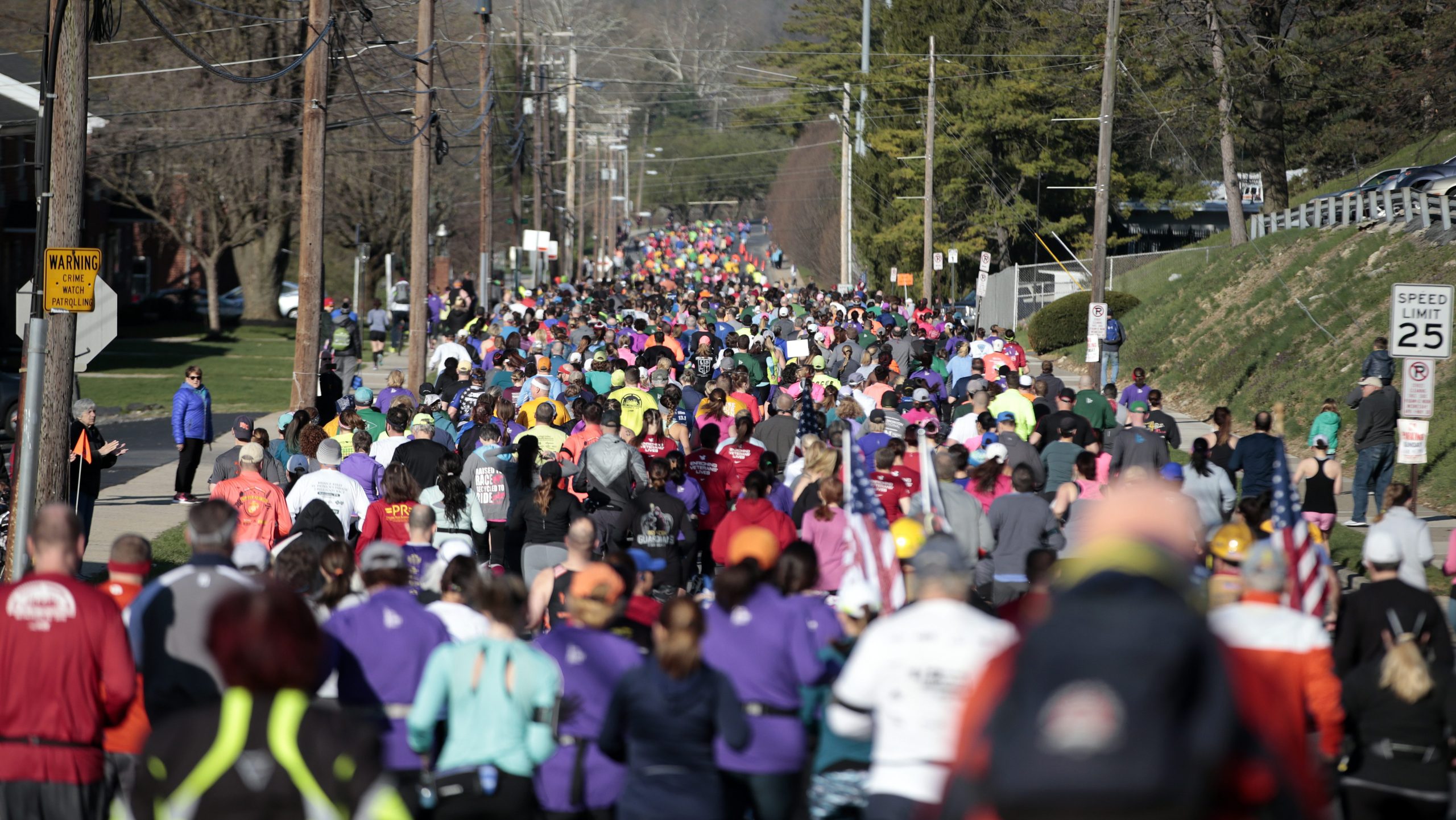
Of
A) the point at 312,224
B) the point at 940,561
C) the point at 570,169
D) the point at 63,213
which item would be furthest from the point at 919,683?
the point at 570,169

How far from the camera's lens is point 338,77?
1884 inches

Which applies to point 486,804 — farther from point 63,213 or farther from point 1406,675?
point 63,213

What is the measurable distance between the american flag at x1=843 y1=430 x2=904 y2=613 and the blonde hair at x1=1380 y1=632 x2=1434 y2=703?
2246mm

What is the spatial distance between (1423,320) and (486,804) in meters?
11.3

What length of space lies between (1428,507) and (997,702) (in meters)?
18.6

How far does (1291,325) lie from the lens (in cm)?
3091

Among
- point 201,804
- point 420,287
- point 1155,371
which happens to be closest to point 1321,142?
point 1155,371

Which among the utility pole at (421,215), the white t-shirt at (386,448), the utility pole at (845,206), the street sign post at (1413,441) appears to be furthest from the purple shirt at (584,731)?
the utility pole at (845,206)

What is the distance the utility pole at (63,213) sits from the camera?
41.7 ft

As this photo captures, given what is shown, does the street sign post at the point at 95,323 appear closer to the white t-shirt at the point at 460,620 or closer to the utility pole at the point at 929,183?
the white t-shirt at the point at 460,620

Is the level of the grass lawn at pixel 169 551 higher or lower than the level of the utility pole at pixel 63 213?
lower

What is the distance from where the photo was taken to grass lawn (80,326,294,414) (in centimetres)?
3152

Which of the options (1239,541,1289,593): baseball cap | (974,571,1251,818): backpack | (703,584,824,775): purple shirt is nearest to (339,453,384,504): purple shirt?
(703,584,824,775): purple shirt

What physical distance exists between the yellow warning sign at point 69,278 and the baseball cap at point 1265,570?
9556 mm
